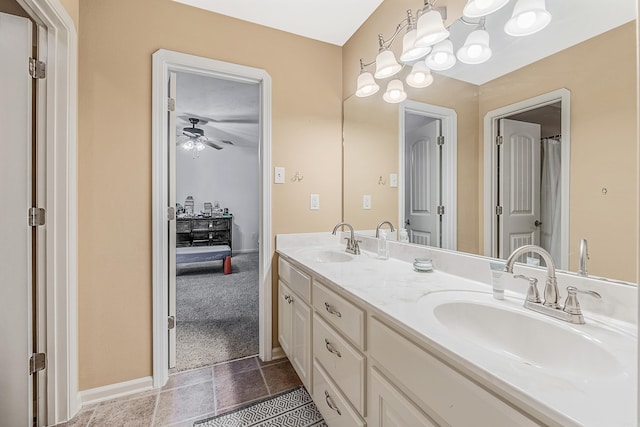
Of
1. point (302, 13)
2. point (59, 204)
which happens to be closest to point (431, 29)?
point (302, 13)

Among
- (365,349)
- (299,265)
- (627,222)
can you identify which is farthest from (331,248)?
(627,222)

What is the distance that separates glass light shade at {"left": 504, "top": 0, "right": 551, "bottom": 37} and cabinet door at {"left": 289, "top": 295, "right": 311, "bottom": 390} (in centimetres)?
150

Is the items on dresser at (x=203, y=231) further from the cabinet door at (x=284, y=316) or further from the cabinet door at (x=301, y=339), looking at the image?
the cabinet door at (x=301, y=339)

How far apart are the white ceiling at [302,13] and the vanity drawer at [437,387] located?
1907 mm

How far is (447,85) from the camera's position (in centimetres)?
140

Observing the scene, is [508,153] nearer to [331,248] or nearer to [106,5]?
[331,248]

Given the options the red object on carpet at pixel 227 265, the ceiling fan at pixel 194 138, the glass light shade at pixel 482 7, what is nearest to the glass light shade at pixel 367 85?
the glass light shade at pixel 482 7

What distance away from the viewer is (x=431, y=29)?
4.09ft

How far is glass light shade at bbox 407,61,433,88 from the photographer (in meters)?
1.50

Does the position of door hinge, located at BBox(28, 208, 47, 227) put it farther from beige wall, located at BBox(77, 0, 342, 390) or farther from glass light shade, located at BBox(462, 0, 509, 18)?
glass light shade, located at BBox(462, 0, 509, 18)

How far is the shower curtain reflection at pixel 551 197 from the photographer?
95 centimetres

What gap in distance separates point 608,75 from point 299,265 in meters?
1.42

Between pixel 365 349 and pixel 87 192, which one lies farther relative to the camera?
pixel 87 192

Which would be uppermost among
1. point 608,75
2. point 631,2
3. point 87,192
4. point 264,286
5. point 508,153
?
point 631,2
